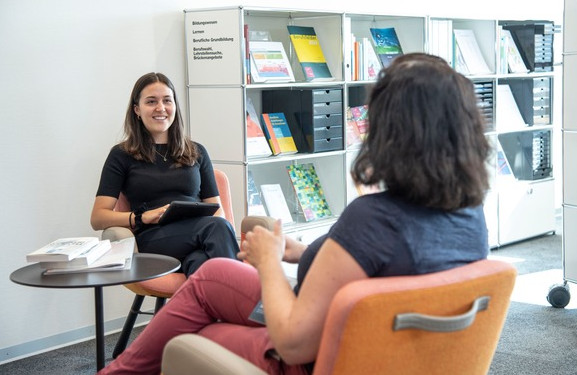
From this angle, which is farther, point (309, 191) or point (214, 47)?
point (309, 191)

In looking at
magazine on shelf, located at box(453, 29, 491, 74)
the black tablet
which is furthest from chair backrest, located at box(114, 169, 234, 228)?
magazine on shelf, located at box(453, 29, 491, 74)

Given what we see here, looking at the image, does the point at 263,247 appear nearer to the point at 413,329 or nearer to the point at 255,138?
the point at 413,329

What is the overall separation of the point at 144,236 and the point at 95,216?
0.23 m

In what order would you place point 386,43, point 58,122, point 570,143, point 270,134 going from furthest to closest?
point 386,43
point 270,134
point 570,143
point 58,122

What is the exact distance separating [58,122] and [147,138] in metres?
0.48

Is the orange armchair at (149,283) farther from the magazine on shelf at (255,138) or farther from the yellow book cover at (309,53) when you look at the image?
the yellow book cover at (309,53)

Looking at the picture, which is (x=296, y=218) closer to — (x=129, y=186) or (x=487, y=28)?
(x=129, y=186)

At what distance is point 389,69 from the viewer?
72.3 inches

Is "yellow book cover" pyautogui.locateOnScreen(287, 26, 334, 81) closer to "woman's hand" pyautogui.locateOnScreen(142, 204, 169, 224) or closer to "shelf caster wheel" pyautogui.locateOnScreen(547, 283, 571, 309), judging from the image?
"woman's hand" pyautogui.locateOnScreen(142, 204, 169, 224)

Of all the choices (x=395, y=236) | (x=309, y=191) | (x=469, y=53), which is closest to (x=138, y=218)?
(x=309, y=191)

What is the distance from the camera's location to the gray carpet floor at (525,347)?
3523mm

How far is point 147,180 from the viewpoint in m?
3.63

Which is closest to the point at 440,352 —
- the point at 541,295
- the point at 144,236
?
the point at 144,236

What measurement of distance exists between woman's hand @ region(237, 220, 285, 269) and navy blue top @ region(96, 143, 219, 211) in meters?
1.69
